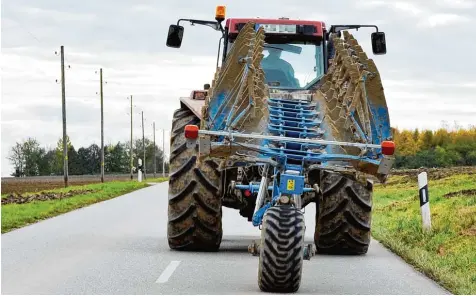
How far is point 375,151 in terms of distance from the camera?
11391 mm

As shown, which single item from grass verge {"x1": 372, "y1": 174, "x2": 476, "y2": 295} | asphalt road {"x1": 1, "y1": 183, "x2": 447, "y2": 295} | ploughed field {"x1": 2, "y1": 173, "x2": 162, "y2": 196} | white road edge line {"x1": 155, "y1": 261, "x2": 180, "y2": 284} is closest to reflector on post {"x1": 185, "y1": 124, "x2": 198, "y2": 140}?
asphalt road {"x1": 1, "y1": 183, "x2": 447, "y2": 295}

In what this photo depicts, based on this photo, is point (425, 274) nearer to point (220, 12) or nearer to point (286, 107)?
point (286, 107)

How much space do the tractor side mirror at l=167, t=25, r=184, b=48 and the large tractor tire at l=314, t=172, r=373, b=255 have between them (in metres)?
3.05

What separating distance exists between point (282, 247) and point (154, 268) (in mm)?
3167

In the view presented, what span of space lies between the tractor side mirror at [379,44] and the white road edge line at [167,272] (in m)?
4.61

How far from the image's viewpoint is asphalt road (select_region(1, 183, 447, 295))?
10.9m

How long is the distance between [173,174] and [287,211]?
439 cm

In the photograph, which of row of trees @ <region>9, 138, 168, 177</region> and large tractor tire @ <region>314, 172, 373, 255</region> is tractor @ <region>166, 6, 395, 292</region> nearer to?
large tractor tire @ <region>314, 172, 373, 255</region>

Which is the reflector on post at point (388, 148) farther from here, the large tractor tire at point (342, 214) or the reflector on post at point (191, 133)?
the large tractor tire at point (342, 214)

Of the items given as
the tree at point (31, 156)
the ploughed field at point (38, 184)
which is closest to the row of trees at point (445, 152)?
the ploughed field at point (38, 184)

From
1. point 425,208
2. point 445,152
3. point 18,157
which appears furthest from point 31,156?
point 425,208

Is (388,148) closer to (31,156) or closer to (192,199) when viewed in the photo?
(192,199)

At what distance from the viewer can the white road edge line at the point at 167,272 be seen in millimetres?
11445

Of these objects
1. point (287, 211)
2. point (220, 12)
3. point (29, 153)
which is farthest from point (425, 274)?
point (29, 153)
